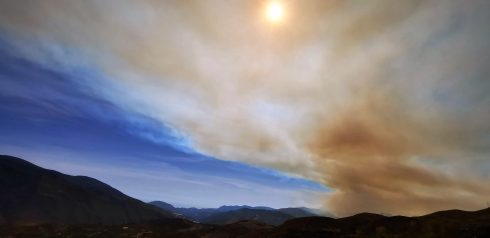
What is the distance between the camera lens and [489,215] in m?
194

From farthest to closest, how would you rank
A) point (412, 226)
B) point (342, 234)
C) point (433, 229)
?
point (342, 234) → point (412, 226) → point (433, 229)

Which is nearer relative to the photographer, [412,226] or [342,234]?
[412,226]

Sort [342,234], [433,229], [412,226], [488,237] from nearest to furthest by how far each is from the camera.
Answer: [488,237]
[433,229]
[412,226]
[342,234]

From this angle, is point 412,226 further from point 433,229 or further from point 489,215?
point 489,215

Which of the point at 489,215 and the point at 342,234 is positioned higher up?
the point at 489,215

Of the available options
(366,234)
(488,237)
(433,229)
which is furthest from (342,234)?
(488,237)

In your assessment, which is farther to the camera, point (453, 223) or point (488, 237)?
point (453, 223)

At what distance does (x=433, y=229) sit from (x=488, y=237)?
90.8 ft

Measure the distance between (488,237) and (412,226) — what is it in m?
40.4

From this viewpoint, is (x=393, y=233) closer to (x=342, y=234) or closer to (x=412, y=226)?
(x=412, y=226)

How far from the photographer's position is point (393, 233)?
18162 centimetres

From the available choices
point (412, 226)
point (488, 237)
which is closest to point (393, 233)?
point (412, 226)

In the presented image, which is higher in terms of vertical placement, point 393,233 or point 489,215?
point 489,215

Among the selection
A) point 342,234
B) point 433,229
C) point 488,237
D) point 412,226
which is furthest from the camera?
point 342,234
